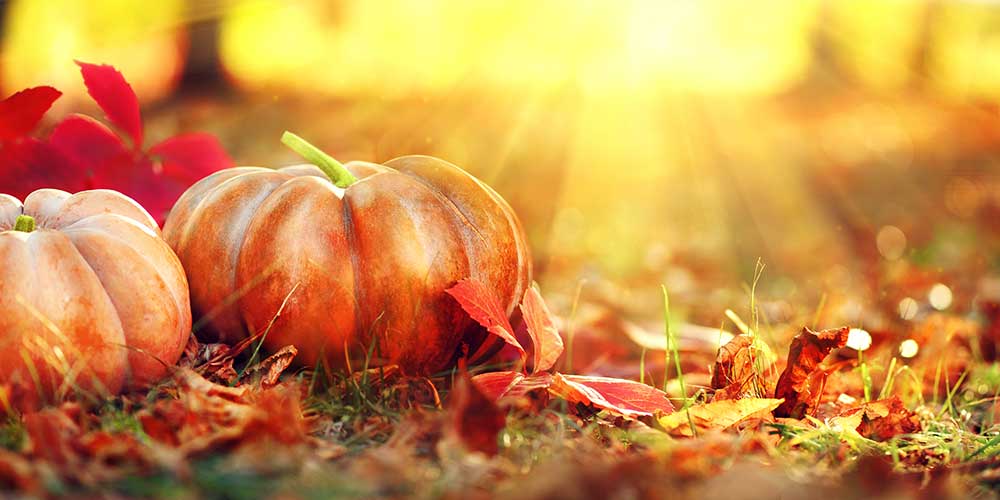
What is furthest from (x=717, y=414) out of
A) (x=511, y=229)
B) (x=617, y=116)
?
(x=617, y=116)

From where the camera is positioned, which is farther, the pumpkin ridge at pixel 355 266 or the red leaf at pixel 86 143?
the red leaf at pixel 86 143

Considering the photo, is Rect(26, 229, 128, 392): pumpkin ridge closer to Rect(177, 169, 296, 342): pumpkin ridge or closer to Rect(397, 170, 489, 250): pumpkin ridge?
Rect(177, 169, 296, 342): pumpkin ridge

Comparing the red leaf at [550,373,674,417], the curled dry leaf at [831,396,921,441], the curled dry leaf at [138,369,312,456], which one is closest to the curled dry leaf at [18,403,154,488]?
the curled dry leaf at [138,369,312,456]

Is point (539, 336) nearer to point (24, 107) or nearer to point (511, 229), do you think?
point (511, 229)

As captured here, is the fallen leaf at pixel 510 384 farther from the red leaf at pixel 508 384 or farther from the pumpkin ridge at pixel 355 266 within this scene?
the pumpkin ridge at pixel 355 266

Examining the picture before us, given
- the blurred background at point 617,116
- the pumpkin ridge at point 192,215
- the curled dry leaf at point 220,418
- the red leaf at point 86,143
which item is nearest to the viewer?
the curled dry leaf at point 220,418

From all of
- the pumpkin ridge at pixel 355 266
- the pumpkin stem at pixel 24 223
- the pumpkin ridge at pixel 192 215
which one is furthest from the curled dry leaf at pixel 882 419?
the pumpkin stem at pixel 24 223
